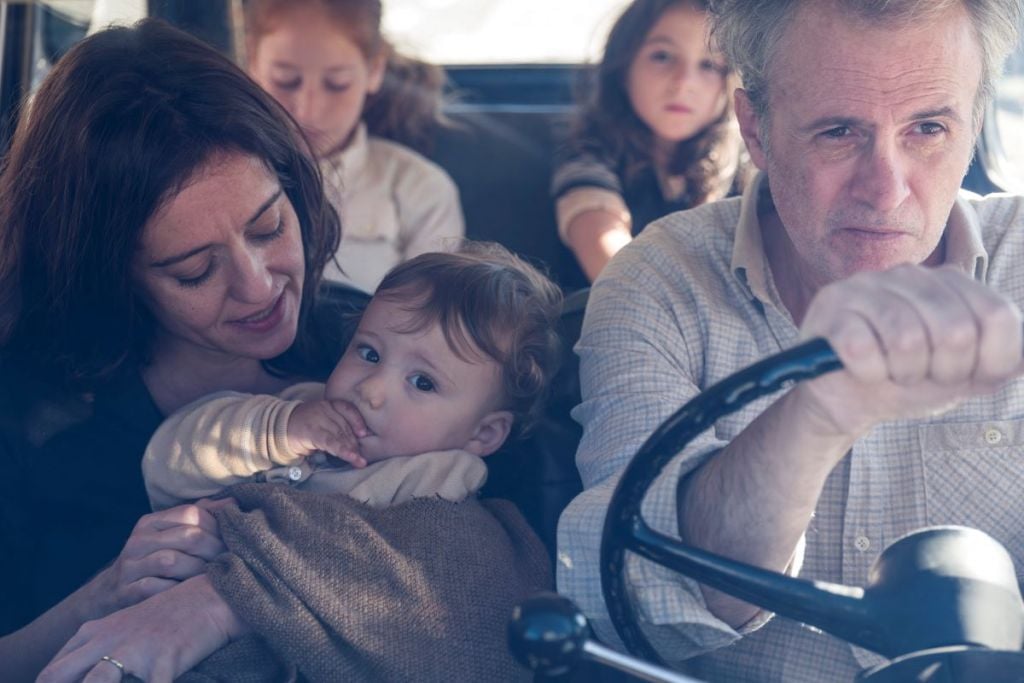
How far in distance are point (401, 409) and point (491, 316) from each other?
0.54 feet

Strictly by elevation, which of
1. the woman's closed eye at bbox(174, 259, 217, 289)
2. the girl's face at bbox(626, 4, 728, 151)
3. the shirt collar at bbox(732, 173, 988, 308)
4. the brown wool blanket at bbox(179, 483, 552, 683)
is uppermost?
the girl's face at bbox(626, 4, 728, 151)

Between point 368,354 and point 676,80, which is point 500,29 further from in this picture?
point 368,354

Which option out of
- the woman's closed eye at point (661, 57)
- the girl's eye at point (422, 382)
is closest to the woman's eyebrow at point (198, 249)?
the girl's eye at point (422, 382)

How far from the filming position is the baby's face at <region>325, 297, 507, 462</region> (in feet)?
4.99

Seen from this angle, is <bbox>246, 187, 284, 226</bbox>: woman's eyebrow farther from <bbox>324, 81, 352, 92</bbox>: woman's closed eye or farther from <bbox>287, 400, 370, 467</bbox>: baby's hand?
<bbox>324, 81, 352, 92</bbox>: woman's closed eye

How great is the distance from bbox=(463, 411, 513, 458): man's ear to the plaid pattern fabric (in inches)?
4.2

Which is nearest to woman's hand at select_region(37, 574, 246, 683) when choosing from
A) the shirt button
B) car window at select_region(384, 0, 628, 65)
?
the shirt button

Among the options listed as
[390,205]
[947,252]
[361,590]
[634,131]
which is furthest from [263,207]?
[634,131]

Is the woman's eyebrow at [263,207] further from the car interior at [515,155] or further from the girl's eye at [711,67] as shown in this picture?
the girl's eye at [711,67]

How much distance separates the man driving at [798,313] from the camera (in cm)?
Result: 120

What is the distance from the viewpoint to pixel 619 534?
1.05m

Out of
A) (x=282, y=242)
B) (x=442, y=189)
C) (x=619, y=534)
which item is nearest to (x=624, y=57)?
(x=442, y=189)

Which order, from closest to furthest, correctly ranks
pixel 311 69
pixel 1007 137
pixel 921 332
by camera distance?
pixel 921 332
pixel 1007 137
pixel 311 69

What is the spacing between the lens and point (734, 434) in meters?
1.50
